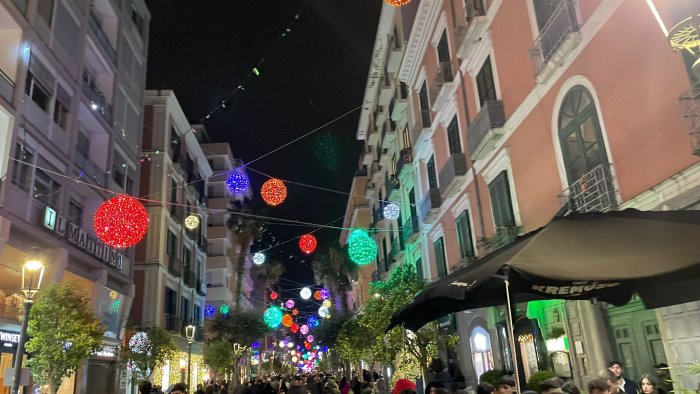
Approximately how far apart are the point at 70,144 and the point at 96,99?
3.38 m

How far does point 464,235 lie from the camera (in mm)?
17766

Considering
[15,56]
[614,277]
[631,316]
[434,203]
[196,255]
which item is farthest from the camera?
[196,255]

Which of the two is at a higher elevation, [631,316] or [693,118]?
[693,118]

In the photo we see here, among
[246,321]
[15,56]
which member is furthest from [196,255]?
[15,56]

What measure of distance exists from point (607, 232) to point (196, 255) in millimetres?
36288

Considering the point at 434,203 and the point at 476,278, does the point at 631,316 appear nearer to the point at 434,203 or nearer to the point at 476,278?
the point at 476,278

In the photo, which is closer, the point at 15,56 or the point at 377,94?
the point at 15,56

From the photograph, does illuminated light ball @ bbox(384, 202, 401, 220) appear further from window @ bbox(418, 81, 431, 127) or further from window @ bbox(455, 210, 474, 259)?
window @ bbox(418, 81, 431, 127)

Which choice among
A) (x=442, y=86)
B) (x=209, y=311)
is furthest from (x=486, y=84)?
(x=209, y=311)

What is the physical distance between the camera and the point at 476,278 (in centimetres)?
481

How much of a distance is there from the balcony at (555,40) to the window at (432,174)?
9.48 metres

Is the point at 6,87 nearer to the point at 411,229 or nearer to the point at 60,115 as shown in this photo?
the point at 60,115

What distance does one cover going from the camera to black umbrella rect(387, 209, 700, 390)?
4.23 m

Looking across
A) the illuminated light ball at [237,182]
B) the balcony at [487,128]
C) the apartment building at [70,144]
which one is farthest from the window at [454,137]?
the apartment building at [70,144]
